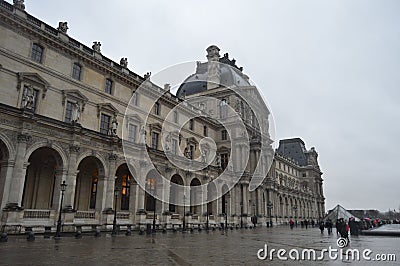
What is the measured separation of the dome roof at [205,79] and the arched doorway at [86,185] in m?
35.4

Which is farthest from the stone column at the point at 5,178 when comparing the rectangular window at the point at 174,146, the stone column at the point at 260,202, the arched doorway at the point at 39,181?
the stone column at the point at 260,202

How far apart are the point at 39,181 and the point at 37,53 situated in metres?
10.5

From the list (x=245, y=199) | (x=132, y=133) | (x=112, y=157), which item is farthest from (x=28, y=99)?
(x=245, y=199)

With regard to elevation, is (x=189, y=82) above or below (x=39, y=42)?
above

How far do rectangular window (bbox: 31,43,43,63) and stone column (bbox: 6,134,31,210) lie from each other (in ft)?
25.8

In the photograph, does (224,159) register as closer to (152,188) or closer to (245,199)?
(245,199)

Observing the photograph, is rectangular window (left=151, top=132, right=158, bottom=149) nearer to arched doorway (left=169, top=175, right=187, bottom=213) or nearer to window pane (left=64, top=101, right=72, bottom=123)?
arched doorway (left=169, top=175, right=187, bottom=213)

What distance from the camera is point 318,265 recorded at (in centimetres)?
959

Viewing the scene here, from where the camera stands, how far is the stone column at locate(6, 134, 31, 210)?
19.3 metres

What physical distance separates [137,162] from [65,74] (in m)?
10.2

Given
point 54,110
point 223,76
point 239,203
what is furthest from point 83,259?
point 223,76

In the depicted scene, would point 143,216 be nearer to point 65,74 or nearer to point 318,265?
point 65,74

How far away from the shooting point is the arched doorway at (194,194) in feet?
126

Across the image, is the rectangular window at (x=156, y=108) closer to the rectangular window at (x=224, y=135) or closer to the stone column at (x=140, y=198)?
the stone column at (x=140, y=198)
